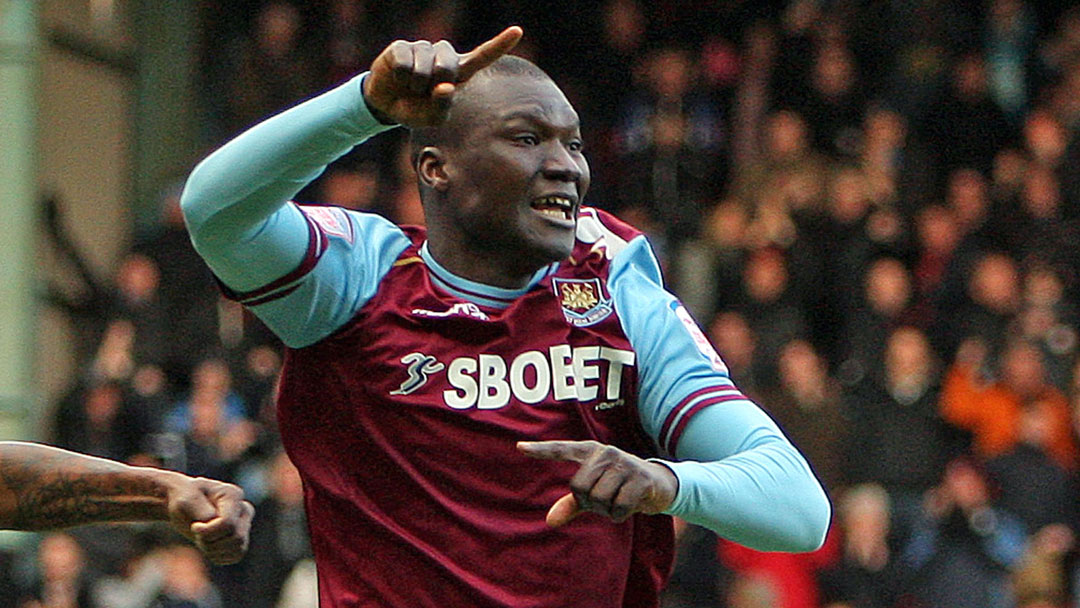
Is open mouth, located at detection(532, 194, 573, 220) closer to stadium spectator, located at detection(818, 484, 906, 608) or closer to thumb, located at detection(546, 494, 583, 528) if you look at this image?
thumb, located at detection(546, 494, 583, 528)

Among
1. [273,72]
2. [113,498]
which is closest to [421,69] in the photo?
[113,498]

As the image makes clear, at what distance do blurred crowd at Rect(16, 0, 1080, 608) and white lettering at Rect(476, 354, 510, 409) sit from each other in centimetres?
703

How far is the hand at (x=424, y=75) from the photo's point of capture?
13.6ft

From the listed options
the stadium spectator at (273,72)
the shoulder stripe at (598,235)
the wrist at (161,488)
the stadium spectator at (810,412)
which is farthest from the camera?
the stadium spectator at (273,72)

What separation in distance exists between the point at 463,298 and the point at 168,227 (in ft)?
32.4

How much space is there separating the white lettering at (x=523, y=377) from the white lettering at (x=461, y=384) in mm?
95

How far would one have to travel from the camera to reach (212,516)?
13.8ft

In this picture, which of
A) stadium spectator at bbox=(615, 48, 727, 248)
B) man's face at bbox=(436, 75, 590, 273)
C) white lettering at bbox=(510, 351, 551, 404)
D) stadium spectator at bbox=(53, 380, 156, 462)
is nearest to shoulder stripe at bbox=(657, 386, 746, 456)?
white lettering at bbox=(510, 351, 551, 404)

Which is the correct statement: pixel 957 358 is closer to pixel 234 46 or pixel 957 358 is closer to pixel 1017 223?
pixel 1017 223

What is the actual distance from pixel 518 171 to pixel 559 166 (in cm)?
10

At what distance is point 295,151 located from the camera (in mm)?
4402

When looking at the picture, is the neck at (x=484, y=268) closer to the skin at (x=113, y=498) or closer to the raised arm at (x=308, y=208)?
the raised arm at (x=308, y=208)

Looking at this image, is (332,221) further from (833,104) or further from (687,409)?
(833,104)

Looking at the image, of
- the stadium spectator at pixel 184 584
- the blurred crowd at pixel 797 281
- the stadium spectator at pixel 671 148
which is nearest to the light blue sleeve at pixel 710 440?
the blurred crowd at pixel 797 281
